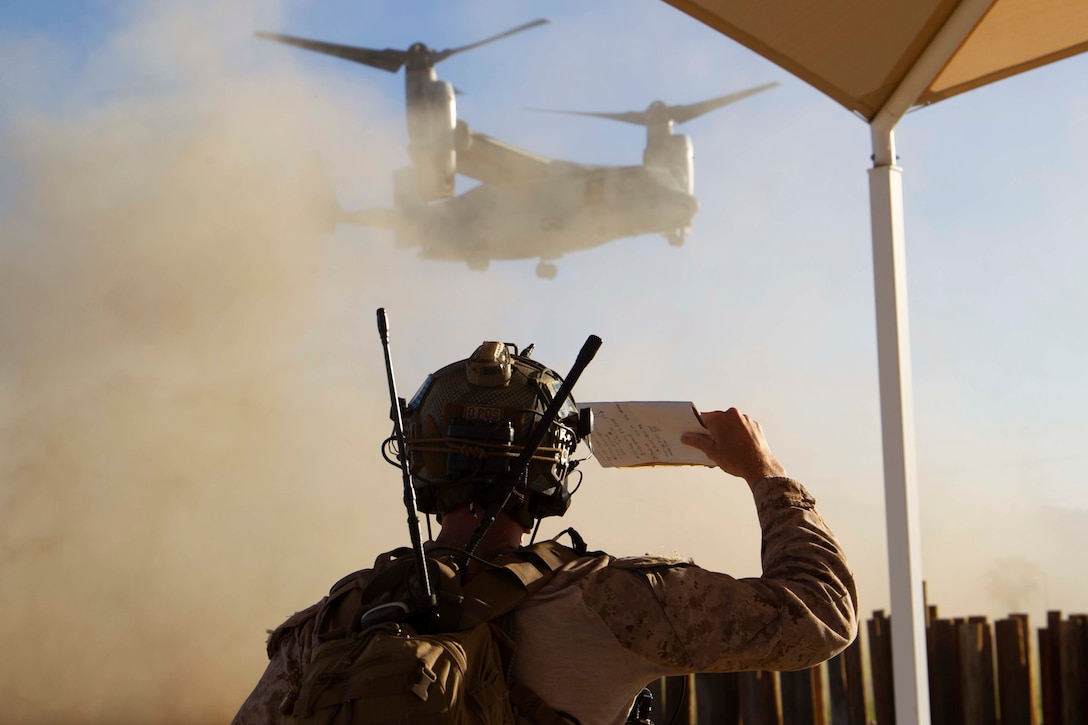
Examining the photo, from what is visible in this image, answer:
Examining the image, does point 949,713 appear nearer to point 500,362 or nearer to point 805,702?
point 805,702

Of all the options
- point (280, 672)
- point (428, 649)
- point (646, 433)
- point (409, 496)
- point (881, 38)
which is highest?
point (881, 38)

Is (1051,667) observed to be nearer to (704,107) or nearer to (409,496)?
(409,496)

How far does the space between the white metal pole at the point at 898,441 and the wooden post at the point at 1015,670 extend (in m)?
3.01

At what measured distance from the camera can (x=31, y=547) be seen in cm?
1395

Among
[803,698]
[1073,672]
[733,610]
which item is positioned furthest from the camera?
[803,698]

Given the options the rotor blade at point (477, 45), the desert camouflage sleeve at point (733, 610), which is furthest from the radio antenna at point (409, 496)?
the rotor blade at point (477, 45)

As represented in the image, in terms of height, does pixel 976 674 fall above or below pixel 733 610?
below

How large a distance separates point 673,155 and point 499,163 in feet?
18.1

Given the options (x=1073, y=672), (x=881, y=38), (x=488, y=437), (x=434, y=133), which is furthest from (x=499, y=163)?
(x=488, y=437)

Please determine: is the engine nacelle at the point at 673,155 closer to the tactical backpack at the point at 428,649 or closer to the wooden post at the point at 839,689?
the wooden post at the point at 839,689

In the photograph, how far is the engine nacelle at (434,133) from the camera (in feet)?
97.6

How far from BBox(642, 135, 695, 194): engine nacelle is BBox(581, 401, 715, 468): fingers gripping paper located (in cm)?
3294

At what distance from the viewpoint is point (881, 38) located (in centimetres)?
539

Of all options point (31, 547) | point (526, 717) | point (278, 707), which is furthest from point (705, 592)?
point (31, 547)
